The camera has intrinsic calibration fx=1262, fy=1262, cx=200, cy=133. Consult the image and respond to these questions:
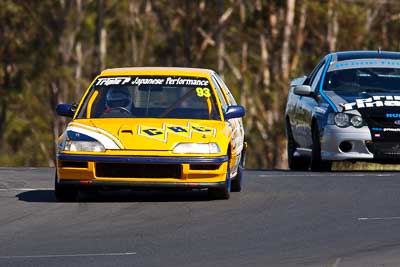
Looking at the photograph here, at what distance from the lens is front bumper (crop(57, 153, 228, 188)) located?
1098cm

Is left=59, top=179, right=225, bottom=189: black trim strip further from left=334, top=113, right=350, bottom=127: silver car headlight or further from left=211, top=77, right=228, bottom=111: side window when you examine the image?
Answer: left=334, top=113, right=350, bottom=127: silver car headlight

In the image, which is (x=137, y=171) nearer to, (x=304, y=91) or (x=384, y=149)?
(x=384, y=149)

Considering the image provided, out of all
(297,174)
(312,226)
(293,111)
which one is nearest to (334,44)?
(293,111)

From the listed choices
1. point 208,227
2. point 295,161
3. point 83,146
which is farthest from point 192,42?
point 208,227

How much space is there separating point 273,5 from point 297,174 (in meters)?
27.8

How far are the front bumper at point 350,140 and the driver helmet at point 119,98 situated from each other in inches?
154

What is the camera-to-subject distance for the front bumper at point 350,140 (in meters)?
15.3

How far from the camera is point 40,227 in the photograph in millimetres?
9688

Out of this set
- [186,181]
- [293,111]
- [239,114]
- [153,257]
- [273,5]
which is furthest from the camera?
[273,5]

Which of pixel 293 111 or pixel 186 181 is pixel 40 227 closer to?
pixel 186 181

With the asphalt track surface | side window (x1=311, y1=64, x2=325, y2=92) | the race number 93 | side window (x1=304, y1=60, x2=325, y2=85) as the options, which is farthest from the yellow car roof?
side window (x1=304, y1=60, x2=325, y2=85)

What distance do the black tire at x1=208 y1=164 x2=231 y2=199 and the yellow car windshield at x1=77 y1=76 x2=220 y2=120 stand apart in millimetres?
732

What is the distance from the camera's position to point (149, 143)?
1104 cm

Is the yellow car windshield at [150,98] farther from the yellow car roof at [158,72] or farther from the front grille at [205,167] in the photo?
the front grille at [205,167]
